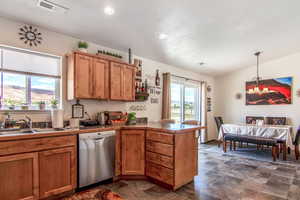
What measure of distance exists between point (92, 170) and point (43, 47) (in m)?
2.13

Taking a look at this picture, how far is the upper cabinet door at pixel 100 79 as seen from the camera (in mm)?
3057

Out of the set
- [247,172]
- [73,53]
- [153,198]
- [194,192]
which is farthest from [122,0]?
[247,172]

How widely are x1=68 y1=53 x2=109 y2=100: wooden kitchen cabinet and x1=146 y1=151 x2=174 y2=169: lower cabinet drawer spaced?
1.33 meters

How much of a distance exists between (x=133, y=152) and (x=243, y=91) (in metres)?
5.04

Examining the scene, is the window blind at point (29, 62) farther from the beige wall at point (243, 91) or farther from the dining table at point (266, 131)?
the beige wall at point (243, 91)

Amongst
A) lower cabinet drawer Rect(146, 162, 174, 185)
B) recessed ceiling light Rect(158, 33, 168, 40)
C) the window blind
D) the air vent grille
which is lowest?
lower cabinet drawer Rect(146, 162, 174, 185)

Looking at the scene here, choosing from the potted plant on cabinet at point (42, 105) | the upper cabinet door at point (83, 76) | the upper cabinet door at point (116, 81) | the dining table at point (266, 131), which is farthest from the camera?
the dining table at point (266, 131)

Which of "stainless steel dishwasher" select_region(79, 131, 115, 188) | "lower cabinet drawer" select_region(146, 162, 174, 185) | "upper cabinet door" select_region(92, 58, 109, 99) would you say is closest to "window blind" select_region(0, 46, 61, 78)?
"upper cabinet door" select_region(92, 58, 109, 99)

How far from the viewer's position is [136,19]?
9.22ft

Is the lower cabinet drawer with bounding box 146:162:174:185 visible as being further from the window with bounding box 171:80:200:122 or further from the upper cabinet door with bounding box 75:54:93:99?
the window with bounding box 171:80:200:122

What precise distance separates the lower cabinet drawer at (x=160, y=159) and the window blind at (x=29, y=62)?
2.10 metres

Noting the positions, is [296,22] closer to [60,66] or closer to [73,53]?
[73,53]

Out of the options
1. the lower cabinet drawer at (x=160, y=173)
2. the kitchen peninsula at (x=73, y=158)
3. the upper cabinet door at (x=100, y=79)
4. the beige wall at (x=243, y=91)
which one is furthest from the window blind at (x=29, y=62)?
the beige wall at (x=243, y=91)

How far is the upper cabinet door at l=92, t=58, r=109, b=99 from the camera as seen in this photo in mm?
3057
